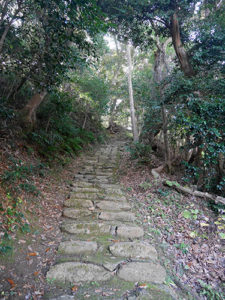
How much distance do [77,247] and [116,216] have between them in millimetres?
1298

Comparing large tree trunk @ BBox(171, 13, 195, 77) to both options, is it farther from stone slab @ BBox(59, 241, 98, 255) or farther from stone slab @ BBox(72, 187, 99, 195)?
stone slab @ BBox(59, 241, 98, 255)

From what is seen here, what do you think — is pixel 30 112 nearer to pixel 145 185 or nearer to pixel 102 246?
pixel 145 185

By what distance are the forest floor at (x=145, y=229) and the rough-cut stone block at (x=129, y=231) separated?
0.70ft

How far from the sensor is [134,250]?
3137mm

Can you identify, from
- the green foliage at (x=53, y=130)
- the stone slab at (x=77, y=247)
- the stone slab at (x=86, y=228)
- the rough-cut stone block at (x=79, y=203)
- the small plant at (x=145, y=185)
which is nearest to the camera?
the stone slab at (x=77, y=247)

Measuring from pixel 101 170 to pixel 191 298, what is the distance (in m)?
5.55

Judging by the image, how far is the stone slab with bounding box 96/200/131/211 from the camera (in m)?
4.53

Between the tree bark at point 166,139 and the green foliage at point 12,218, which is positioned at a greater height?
the tree bark at point 166,139

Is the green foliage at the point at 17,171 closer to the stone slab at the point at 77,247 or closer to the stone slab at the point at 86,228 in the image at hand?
the stone slab at the point at 86,228

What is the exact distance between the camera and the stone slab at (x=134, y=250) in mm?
3051

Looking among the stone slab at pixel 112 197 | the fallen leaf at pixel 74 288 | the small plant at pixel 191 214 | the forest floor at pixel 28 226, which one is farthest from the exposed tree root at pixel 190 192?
the fallen leaf at pixel 74 288

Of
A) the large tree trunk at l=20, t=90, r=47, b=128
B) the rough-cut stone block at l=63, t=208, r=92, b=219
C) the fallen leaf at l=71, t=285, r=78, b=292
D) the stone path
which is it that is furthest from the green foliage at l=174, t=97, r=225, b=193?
Answer: the large tree trunk at l=20, t=90, r=47, b=128

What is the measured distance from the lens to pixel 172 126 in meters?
5.82

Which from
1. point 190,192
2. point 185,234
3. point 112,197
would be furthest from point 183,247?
point 112,197
